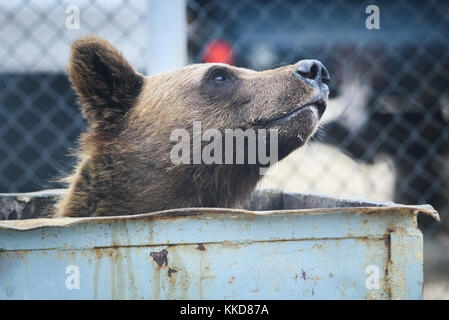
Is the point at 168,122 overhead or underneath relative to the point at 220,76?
underneath

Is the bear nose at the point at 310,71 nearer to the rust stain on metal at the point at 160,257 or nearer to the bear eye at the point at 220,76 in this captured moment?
the bear eye at the point at 220,76

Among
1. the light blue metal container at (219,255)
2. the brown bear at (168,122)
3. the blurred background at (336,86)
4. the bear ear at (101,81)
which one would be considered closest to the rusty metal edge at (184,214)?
the light blue metal container at (219,255)

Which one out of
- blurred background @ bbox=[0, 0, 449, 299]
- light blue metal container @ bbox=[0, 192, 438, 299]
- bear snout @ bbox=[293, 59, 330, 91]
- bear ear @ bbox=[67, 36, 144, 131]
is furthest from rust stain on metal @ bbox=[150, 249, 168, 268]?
blurred background @ bbox=[0, 0, 449, 299]

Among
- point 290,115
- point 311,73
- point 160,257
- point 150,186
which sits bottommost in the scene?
point 160,257

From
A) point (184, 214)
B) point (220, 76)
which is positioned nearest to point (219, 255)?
point (184, 214)

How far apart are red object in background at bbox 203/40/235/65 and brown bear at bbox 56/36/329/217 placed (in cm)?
113

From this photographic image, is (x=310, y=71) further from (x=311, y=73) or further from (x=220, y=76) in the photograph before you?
(x=220, y=76)

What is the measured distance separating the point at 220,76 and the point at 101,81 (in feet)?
1.34

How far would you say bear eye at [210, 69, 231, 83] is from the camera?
73.9 inches

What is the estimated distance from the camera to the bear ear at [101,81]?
185cm

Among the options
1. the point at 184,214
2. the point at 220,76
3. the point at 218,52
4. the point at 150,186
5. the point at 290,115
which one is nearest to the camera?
the point at 184,214

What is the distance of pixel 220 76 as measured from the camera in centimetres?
188
